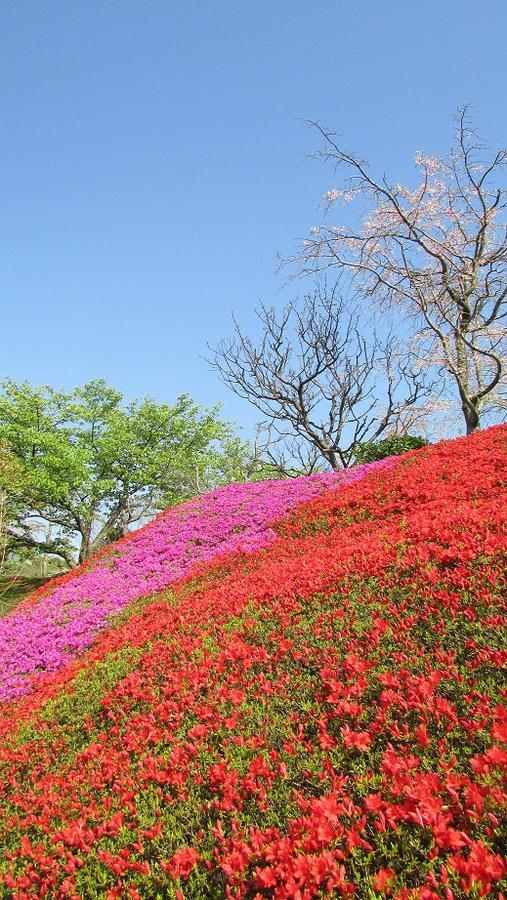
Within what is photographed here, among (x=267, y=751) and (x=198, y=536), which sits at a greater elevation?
(x=198, y=536)

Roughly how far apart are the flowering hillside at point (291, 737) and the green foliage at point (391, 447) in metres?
8.65

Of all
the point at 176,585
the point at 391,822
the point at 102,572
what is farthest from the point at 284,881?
the point at 102,572

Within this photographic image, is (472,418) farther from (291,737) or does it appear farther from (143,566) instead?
(291,737)

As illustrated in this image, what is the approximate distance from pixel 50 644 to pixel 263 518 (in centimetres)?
609

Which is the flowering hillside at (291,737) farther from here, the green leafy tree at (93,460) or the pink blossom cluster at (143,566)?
the green leafy tree at (93,460)

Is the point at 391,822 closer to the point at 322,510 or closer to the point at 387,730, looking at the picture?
the point at 387,730

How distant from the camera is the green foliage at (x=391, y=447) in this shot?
17.7m

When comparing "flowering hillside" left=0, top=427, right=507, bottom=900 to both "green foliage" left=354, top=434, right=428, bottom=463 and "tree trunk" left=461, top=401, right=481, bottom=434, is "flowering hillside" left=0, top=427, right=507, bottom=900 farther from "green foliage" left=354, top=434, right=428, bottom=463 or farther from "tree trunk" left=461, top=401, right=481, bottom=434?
"tree trunk" left=461, top=401, right=481, bottom=434

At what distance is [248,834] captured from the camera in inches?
136

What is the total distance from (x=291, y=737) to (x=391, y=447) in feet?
48.6

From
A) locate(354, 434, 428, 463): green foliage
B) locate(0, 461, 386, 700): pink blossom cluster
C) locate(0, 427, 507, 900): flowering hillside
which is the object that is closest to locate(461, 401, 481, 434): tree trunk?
locate(354, 434, 428, 463): green foliage

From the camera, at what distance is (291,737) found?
4090mm

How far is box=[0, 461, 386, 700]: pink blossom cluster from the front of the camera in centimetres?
1000

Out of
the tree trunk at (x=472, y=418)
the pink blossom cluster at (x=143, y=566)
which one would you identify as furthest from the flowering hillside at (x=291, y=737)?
the tree trunk at (x=472, y=418)
